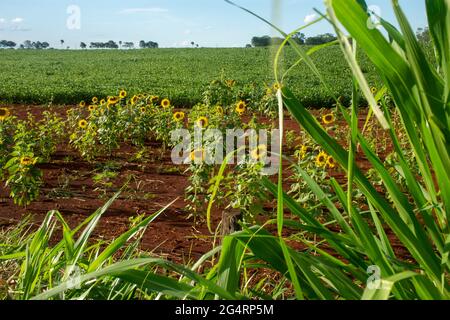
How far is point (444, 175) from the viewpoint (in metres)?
1.41

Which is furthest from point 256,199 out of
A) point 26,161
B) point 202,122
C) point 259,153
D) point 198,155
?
point 26,161

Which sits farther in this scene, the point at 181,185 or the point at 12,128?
the point at 12,128

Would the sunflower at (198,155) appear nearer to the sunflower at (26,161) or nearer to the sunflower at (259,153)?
the sunflower at (259,153)

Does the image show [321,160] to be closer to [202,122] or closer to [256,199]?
[256,199]

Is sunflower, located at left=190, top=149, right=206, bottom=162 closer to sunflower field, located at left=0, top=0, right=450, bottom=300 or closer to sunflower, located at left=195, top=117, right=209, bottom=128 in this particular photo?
sunflower field, located at left=0, top=0, right=450, bottom=300

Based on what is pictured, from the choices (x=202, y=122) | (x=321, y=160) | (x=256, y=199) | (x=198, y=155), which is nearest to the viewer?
(x=256, y=199)

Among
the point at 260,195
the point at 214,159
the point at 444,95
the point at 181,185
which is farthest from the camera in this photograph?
the point at 181,185

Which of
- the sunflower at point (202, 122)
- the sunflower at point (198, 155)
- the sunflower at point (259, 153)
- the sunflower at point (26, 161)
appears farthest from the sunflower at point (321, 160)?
the sunflower at point (26, 161)

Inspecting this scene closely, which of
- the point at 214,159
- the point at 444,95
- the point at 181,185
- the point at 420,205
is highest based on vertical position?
the point at 444,95

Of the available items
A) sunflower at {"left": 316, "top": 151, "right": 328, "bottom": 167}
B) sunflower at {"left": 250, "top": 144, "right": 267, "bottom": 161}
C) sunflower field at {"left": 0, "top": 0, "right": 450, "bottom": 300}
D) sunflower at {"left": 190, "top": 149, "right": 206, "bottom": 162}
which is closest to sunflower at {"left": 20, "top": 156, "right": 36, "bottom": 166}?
sunflower field at {"left": 0, "top": 0, "right": 450, "bottom": 300}

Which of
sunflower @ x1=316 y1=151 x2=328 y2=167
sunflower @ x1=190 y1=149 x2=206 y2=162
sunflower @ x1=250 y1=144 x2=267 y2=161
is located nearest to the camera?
sunflower @ x1=250 y1=144 x2=267 y2=161

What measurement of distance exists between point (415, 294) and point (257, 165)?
2.36 meters
